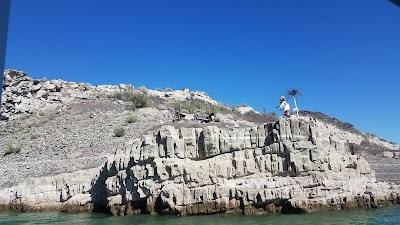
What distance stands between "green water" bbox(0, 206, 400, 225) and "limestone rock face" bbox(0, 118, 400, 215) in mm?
825

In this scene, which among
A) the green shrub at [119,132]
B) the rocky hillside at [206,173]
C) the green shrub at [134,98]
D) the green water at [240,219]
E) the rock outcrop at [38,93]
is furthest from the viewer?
the rock outcrop at [38,93]

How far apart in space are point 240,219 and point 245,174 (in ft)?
11.0

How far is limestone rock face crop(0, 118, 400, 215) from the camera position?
18.9m

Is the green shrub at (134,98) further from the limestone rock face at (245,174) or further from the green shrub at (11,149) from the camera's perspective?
the limestone rock face at (245,174)

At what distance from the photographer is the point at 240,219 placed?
17.4 m

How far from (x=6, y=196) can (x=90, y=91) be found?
101 feet

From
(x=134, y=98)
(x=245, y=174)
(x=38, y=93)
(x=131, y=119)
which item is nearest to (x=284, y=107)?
(x=245, y=174)

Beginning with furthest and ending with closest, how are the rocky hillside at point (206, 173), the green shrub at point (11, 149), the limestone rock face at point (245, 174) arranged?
the green shrub at point (11, 149) → the rocky hillside at point (206, 173) → the limestone rock face at point (245, 174)

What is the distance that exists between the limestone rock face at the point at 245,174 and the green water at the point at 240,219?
825 mm

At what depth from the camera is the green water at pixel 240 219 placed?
52.6 ft

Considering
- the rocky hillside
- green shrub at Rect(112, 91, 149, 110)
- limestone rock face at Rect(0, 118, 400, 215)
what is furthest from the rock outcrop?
limestone rock face at Rect(0, 118, 400, 215)

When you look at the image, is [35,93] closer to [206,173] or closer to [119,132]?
[119,132]

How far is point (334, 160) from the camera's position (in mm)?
20078

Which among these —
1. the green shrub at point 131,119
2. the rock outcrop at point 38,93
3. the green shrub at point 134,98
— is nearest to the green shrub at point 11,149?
the green shrub at point 131,119
